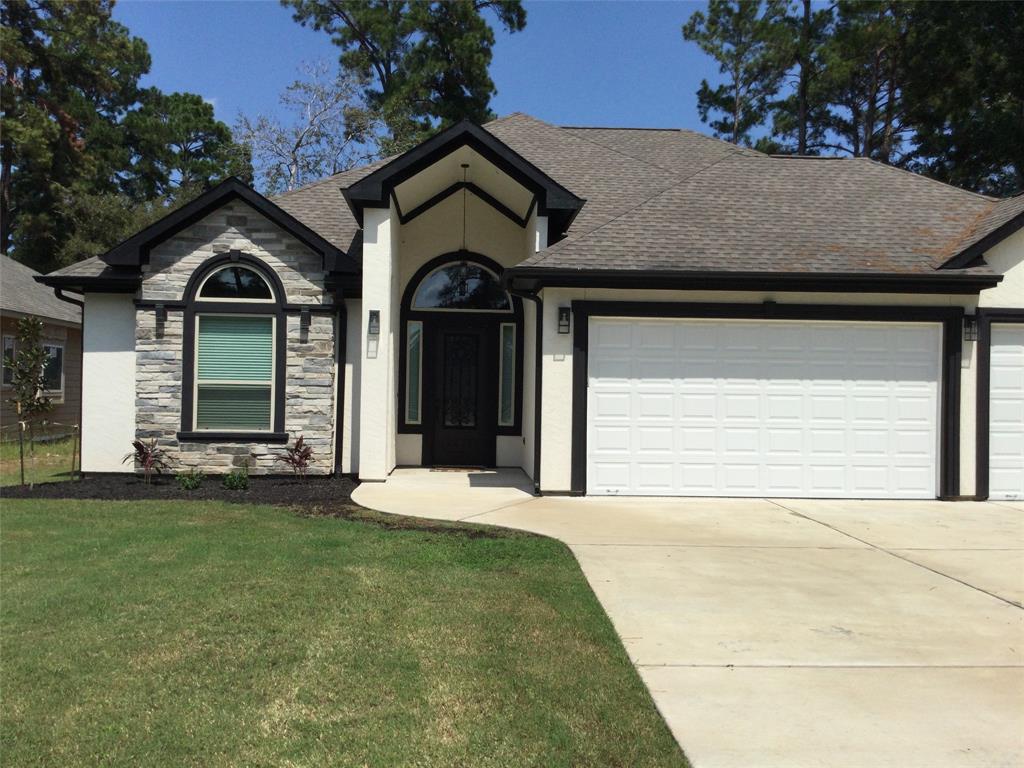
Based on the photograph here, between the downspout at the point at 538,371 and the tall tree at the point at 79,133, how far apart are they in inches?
853

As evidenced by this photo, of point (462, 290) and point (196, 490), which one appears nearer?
point (196, 490)

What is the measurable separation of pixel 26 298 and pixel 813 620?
20044mm

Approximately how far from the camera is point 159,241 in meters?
11.0

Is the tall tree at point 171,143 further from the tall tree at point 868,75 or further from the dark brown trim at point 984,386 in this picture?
the dark brown trim at point 984,386

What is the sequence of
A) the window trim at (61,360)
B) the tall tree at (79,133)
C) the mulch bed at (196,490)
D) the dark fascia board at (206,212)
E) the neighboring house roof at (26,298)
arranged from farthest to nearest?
the tall tree at (79,133), the window trim at (61,360), the neighboring house roof at (26,298), the dark fascia board at (206,212), the mulch bed at (196,490)

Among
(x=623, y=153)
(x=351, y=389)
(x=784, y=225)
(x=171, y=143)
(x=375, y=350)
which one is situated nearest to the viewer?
(x=375, y=350)

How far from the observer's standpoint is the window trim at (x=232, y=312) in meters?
11.0

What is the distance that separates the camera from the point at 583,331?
981cm

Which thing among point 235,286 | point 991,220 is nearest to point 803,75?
point 991,220

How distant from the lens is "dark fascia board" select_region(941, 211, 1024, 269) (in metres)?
9.65

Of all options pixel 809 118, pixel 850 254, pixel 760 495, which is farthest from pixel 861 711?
pixel 809 118

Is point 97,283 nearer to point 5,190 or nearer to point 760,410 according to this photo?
point 760,410

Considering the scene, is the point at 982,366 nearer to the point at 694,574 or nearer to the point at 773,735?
the point at 694,574

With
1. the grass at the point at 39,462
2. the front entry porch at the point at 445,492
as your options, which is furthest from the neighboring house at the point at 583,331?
the grass at the point at 39,462
